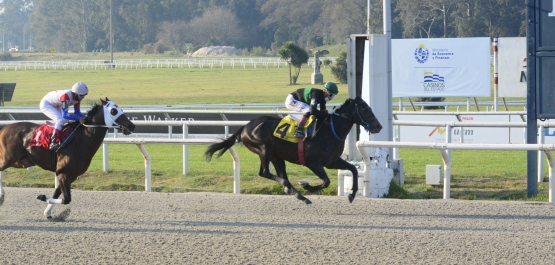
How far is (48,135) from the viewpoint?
293 inches

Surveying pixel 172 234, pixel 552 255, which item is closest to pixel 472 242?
pixel 552 255

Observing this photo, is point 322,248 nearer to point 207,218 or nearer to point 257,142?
point 207,218

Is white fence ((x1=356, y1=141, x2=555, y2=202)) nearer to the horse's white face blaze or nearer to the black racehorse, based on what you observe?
the black racehorse

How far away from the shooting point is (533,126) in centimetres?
868

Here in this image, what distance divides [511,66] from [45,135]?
34.8 feet

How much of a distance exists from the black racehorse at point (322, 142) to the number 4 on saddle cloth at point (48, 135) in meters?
1.80

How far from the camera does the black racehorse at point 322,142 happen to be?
7.91m

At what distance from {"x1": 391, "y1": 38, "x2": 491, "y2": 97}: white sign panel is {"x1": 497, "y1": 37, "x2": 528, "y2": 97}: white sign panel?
4.01ft

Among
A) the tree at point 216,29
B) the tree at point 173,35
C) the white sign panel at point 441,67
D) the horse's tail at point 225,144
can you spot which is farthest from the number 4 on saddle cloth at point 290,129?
the tree at point 173,35

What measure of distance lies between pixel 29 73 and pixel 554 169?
42.8 m

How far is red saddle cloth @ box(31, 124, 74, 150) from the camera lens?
24.3 ft

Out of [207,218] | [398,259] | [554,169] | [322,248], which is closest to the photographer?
[398,259]

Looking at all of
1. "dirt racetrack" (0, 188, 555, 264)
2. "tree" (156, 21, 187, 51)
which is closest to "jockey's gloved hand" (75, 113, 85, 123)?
"dirt racetrack" (0, 188, 555, 264)

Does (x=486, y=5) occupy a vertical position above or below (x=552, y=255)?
above
